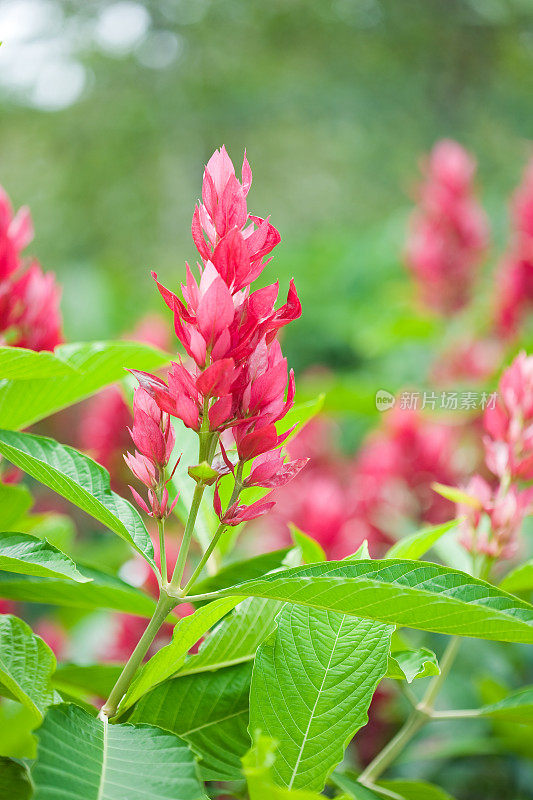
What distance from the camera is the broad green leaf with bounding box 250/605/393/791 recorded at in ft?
2.22

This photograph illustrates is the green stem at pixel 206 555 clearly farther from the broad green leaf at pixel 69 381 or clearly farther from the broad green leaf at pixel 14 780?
the broad green leaf at pixel 69 381

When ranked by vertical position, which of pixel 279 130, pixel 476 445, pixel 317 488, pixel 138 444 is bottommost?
pixel 279 130

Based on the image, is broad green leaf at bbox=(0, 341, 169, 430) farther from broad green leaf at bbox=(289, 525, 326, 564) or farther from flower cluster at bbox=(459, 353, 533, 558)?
flower cluster at bbox=(459, 353, 533, 558)

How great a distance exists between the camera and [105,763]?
58 cm

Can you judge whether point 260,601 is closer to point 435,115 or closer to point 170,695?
point 170,695

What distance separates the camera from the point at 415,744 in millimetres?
1992

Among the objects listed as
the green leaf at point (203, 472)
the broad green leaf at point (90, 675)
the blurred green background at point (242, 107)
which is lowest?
the blurred green background at point (242, 107)

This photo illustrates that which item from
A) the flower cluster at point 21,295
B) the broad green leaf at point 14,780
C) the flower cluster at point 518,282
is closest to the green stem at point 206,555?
the broad green leaf at point 14,780

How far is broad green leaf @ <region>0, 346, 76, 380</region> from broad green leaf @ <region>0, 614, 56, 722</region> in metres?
0.24

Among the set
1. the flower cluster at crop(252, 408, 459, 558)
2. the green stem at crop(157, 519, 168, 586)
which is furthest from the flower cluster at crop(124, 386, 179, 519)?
the flower cluster at crop(252, 408, 459, 558)

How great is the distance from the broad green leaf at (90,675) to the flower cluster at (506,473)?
0.47 metres

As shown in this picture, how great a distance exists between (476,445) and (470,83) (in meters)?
7.25

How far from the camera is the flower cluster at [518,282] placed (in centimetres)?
271

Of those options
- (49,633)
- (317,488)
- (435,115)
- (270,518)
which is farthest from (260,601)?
(435,115)
